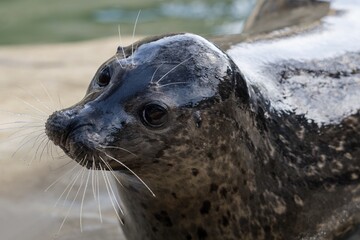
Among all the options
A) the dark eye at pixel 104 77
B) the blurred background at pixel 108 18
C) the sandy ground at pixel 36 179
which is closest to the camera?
the dark eye at pixel 104 77

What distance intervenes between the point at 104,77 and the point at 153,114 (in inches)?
11.0

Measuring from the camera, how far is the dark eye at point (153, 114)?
122 inches

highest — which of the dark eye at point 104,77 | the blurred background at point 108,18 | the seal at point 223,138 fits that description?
the blurred background at point 108,18

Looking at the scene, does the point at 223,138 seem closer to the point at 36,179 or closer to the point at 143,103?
the point at 143,103

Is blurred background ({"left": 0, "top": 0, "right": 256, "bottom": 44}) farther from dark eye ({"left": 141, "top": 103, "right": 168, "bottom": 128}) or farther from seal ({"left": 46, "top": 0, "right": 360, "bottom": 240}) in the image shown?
dark eye ({"left": 141, "top": 103, "right": 168, "bottom": 128})

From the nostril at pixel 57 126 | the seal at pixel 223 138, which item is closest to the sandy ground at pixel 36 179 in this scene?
the nostril at pixel 57 126

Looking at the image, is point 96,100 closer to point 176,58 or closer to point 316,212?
point 176,58

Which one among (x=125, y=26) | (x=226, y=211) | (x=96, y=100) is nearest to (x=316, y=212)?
(x=226, y=211)

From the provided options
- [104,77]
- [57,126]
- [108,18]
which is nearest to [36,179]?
[104,77]

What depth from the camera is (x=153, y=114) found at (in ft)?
10.1

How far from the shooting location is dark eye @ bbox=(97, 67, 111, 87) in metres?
3.24

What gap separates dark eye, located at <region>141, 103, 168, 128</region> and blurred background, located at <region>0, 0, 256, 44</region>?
5.26 meters

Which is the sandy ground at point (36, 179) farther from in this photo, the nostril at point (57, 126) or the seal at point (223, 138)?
the seal at point (223, 138)

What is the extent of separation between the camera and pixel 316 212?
11.7ft
